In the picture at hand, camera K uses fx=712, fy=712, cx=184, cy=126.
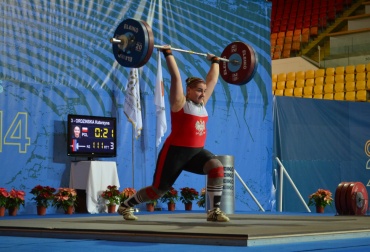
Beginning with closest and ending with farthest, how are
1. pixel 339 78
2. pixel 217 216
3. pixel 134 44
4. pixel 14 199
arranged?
pixel 217 216 → pixel 134 44 → pixel 14 199 → pixel 339 78

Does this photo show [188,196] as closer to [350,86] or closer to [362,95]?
[362,95]

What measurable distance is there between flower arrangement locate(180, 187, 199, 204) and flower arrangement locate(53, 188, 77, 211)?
5.92 feet

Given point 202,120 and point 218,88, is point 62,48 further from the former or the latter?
point 202,120

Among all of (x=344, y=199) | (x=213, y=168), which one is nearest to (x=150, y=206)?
(x=344, y=199)

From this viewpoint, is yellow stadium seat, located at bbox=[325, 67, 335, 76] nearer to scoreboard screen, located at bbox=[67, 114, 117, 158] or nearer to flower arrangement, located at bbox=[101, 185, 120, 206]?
scoreboard screen, located at bbox=[67, 114, 117, 158]

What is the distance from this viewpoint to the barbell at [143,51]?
20.9ft

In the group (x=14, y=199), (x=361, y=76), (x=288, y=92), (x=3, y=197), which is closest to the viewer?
(x=3, y=197)

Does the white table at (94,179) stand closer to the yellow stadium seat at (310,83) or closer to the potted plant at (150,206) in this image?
the potted plant at (150,206)

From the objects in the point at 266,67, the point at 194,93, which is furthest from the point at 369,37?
the point at 194,93

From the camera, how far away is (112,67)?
10.3 meters

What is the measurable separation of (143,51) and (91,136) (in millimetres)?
3521

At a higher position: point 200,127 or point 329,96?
point 329,96

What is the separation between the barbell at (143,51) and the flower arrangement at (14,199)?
3023 mm

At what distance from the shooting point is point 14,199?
29.1ft
